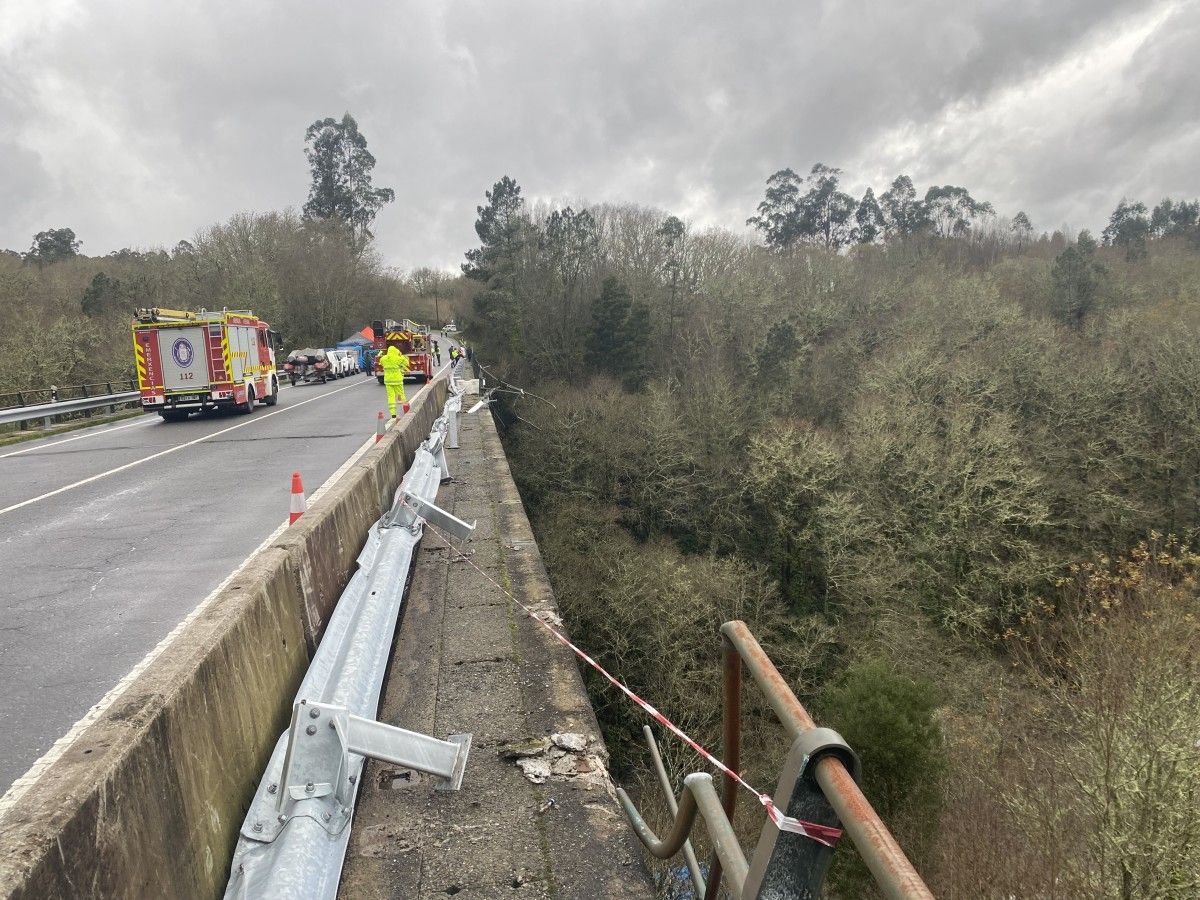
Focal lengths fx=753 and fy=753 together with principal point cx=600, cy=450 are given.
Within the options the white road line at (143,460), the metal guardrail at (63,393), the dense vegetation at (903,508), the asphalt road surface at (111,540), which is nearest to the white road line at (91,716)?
the asphalt road surface at (111,540)

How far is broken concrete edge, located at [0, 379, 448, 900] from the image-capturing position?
72.1 inches

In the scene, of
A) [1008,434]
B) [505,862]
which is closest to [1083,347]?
[1008,434]

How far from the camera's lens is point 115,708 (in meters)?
2.38

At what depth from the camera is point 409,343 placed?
102 feet

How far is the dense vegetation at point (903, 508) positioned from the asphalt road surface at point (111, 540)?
29.1 ft

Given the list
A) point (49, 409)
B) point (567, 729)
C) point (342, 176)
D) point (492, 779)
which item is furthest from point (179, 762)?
point (342, 176)

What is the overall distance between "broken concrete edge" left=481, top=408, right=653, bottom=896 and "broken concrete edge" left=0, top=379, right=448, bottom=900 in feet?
4.31

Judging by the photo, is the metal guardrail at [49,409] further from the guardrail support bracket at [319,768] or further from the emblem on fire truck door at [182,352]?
the guardrail support bracket at [319,768]

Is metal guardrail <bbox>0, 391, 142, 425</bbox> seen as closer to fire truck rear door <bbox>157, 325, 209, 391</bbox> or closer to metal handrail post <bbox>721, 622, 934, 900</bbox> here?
fire truck rear door <bbox>157, 325, 209, 391</bbox>

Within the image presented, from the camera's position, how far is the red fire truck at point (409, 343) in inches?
1192

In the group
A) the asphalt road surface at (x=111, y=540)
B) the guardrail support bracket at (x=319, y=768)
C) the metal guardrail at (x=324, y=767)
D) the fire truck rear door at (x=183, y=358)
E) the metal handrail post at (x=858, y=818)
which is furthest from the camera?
the fire truck rear door at (x=183, y=358)

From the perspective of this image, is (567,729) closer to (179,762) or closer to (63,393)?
(179,762)

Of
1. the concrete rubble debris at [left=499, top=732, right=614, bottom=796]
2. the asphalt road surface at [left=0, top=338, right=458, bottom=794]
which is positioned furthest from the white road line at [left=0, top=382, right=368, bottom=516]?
the concrete rubble debris at [left=499, top=732, right=614, bottom=796]

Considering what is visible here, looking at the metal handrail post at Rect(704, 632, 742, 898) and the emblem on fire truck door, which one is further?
the emblem on fire truck door
